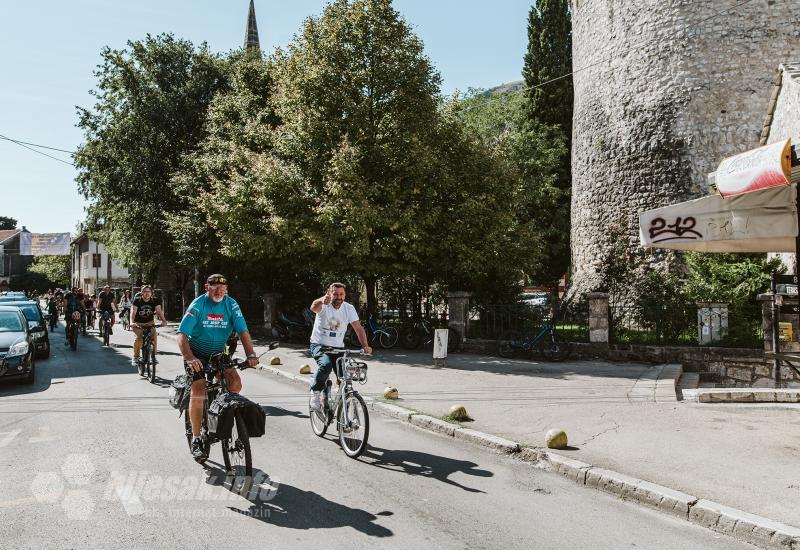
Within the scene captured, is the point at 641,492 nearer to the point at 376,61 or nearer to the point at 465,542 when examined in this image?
the point at 465,542

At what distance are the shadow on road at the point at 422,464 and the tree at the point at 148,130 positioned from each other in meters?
22.8

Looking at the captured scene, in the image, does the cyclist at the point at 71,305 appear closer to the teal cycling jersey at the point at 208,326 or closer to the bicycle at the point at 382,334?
the bicycle at the point at 382,334

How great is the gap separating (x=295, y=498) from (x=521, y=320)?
1156 centimetres

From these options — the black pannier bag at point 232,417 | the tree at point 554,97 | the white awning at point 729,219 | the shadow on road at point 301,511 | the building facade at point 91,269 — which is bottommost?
the shadow on road at point 301,511

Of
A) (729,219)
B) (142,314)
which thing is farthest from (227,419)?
(142,314)

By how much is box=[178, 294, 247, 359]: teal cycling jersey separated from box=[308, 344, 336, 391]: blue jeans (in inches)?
49.8

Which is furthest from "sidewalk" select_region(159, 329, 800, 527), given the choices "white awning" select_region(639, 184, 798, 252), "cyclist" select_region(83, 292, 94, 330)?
"cyclist" select_region(83, 292, 94, 330)

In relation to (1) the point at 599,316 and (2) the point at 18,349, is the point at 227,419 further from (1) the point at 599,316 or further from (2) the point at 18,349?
(1) the point at 599,316

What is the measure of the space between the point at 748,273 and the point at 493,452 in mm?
12437

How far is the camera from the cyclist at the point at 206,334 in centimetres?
579

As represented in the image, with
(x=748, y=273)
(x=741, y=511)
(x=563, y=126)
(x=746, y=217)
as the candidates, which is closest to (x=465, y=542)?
(x=741, y=511)

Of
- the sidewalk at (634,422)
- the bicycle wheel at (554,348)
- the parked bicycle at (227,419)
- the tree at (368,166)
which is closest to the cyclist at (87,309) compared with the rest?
the tree at (368,166)

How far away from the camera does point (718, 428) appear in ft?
23.9

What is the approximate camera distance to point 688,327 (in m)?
14.1
